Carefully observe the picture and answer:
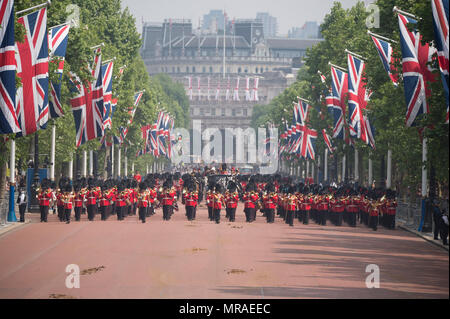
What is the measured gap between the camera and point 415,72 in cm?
2967

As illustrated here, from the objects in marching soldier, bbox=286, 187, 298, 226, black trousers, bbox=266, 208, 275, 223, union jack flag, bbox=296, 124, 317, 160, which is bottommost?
black trousers, bbox=266, 208, 275, 223

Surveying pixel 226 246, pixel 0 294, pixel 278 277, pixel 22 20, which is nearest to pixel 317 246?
pixel 226 246

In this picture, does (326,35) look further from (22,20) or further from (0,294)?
(0,294)

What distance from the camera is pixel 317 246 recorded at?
102 feet

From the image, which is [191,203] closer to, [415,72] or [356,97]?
[356,97]

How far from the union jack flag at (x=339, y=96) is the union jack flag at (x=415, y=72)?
2032cm

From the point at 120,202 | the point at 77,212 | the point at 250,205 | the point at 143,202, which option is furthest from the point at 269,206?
the point at 77,212

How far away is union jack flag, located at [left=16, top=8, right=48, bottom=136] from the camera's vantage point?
30.7 m

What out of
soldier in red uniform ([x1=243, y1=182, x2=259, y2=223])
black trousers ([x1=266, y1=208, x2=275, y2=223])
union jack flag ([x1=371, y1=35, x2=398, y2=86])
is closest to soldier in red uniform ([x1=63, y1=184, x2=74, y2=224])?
soldier in red uniform ([x1=243, y1=182, x2=259, y2=223])

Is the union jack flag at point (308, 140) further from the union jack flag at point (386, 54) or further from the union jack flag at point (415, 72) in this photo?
the union jack flag at point (415, 72)

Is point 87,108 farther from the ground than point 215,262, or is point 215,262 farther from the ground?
point 87,108

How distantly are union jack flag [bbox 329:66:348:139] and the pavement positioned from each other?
1286cm

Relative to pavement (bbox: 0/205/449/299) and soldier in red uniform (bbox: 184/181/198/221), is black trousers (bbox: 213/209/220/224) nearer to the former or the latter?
soldier in red uniform (bbox: 184/181/198/221)

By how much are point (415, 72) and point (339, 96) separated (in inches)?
859
